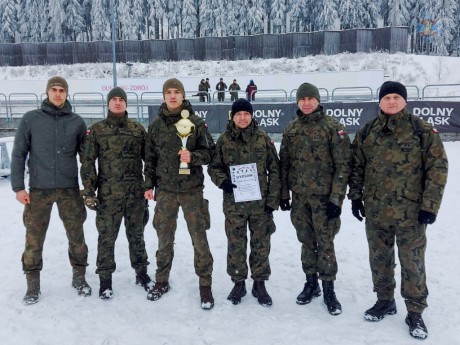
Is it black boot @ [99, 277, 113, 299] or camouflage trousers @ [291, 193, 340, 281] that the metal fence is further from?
black boot @ [99, 277, 113, 299]

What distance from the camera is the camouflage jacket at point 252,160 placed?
13.5 ft

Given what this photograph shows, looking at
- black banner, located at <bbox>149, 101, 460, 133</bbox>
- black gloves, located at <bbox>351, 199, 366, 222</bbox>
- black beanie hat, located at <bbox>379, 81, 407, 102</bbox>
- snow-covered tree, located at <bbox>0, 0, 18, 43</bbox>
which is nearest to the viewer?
black beanie hat, located at <bbox>379, 81, 407, 102</bbox>

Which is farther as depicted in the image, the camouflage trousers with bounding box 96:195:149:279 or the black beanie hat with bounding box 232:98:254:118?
the camouflage trousers with bounding box 96:195:149:279

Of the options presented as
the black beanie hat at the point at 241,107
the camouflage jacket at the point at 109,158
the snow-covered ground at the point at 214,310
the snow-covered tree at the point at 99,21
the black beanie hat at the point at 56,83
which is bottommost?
the snow-covered ground at the point at 214,310

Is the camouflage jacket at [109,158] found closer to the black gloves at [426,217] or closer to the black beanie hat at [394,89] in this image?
the black beanie hat at [394,89]

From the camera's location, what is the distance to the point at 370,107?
13.3 meters

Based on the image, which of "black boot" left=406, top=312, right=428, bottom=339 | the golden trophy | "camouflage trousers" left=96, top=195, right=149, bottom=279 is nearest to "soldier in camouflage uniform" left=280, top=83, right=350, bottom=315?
"black boot" left=406, top=312, right=428, bottom=339

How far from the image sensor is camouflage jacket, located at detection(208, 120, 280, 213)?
4109 millimetres

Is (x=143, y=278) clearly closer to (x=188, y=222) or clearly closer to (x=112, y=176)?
(x=188, y=222)

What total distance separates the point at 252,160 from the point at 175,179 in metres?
0.82

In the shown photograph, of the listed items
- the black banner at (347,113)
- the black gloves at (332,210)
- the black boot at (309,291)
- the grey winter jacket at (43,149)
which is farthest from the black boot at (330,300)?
the black banner at (347,113)

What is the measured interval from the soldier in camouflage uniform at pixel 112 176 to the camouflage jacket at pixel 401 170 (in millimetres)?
2404

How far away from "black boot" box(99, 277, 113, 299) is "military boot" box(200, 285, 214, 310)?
3.29ft

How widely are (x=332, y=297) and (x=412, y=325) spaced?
766 millimetres
